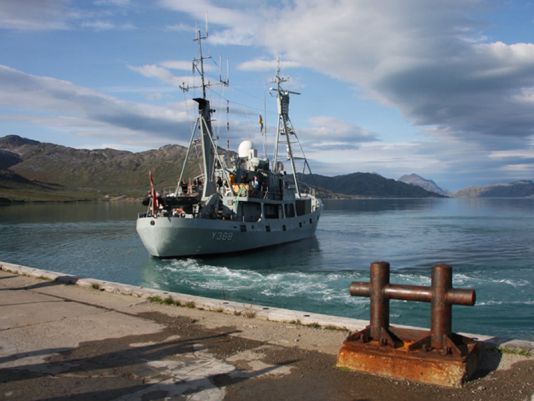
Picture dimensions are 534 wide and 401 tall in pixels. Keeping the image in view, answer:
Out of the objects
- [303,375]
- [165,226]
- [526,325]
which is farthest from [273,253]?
[303,375]

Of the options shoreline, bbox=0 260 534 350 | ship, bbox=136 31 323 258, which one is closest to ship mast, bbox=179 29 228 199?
ship, bbox=136 31 323 258

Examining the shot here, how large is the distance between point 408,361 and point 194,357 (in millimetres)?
3279

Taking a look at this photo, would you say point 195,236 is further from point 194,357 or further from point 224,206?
point 194,357

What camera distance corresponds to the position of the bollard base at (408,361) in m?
6.71

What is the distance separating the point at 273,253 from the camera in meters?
40.2

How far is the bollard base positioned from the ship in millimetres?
26979

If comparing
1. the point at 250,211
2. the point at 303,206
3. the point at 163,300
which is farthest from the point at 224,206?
the point at 163,300

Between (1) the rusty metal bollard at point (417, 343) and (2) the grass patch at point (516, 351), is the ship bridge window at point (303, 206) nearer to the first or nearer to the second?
(2) the grass patch at point (516, 351)

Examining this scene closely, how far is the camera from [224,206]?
3919 cm

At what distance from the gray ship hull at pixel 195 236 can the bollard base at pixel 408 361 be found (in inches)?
1085

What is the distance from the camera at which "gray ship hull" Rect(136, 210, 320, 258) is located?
3406 centimetres

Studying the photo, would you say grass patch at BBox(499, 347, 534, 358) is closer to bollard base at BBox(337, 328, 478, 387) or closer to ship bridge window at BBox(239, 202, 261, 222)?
bollard base at BBox(337, 328, 478, 387)

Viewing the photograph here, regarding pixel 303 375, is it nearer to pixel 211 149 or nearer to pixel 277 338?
pixel 277 338

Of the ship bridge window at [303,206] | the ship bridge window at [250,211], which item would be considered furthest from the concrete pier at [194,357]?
the ship bridge window at [303,206]
